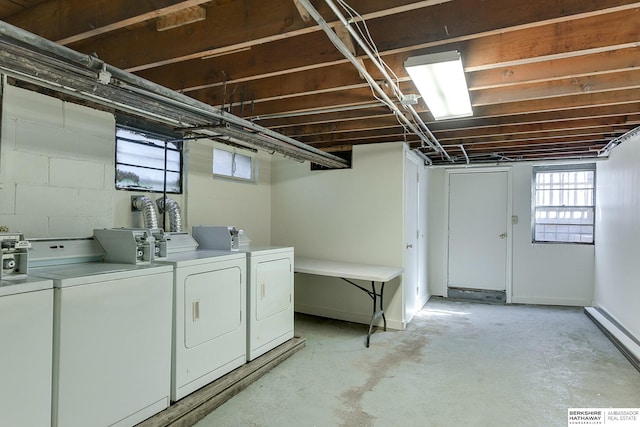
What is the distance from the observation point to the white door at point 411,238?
4.69 metres

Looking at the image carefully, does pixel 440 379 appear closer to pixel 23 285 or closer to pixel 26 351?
pixel 26 351

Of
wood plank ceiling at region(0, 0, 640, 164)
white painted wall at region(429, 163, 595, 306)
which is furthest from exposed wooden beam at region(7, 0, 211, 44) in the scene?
white painted wall at region(429, 163, 595, 306)

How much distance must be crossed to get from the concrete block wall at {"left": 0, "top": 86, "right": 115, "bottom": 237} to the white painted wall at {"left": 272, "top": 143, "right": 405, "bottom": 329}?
8.35 feet

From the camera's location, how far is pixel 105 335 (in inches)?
81.8

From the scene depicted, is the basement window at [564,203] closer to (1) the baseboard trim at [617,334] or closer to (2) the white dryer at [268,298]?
(1) the baseboard trim at [617,334]

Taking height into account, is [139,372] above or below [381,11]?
below

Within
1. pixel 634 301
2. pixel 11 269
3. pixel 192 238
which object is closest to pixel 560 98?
pixel 634 301

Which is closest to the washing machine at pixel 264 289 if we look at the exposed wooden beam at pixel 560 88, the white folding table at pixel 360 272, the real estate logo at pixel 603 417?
the white folding table at pixel 360 272

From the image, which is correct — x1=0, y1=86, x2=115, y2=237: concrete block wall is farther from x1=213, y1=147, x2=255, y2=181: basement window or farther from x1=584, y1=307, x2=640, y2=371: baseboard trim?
x1=584, y1=307, x2=640, y2=371: baseboard trim

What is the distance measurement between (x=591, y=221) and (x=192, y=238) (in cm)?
582

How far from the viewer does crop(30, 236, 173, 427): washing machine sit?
1.89 m

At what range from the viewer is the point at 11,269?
191 cm

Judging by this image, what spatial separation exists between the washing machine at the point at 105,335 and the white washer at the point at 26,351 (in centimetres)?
4

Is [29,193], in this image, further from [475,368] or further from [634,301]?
[634,301]
